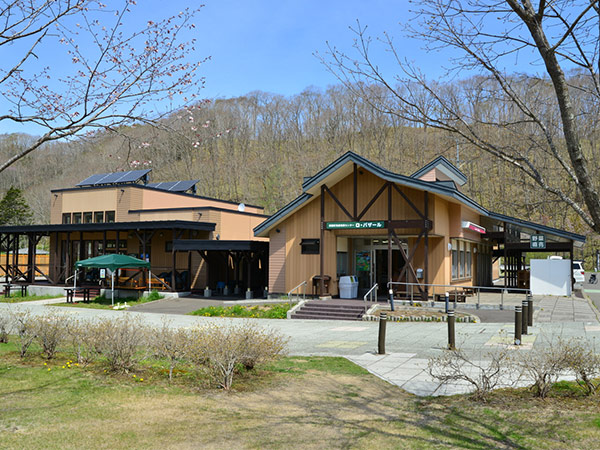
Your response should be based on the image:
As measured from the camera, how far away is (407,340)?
14.3 metres

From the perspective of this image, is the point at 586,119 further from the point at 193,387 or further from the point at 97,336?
the point at 97,336

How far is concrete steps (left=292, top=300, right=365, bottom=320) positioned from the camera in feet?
68.7

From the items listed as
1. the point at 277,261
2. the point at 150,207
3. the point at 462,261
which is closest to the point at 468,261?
the point at 462,261

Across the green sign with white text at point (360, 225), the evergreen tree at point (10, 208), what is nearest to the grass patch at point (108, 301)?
the green sign with white text at point (360, 225)

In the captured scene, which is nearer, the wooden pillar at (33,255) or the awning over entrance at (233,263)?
the awning over entrance at (233,263)

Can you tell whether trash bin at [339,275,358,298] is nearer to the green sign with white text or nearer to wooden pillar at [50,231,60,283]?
the green sign with white text

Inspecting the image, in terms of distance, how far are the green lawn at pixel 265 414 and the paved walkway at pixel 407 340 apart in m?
0.95

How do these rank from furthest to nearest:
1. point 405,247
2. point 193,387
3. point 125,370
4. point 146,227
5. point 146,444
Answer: point 146,227 < point 405,247 < point 125,370 < point 193,387 < point 146,444

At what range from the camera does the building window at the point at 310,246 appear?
2570cm

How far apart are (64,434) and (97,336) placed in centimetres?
367

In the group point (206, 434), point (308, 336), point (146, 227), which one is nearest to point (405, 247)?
point (308, 336)

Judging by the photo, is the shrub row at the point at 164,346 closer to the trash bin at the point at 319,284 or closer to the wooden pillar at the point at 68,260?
the trash bin at the point at 319,284

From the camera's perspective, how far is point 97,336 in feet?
31.0

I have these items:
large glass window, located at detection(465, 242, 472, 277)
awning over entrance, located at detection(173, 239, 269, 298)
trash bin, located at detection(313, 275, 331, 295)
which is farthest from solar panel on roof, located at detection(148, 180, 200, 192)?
large glass window, located at detection(465, 242, 472, 277)
